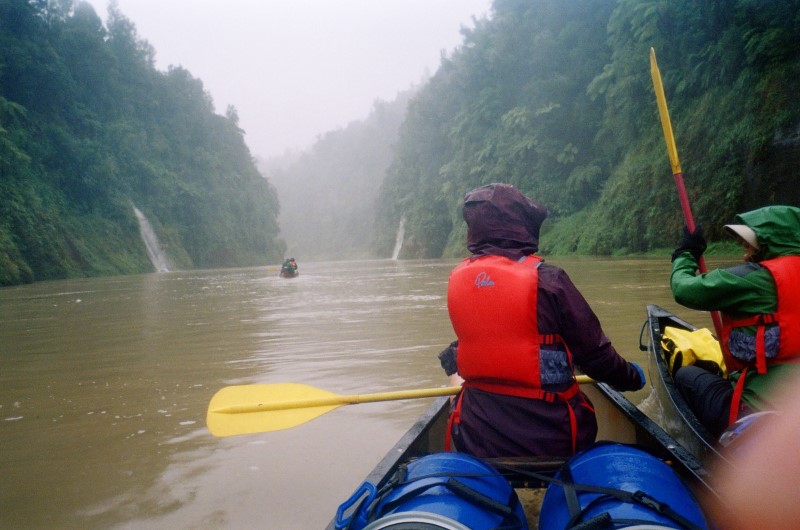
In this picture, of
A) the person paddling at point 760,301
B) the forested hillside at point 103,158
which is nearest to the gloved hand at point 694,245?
the person paddling at point 760,301

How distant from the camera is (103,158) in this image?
1292 inches

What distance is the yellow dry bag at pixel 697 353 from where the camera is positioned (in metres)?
3.22

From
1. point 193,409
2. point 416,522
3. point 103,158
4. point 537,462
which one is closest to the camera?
point 416,522

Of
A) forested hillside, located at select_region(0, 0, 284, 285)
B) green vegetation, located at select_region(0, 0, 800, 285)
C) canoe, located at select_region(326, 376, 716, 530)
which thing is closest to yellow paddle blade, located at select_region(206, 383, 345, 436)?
canoe, located at select_region(326, 376, 716, 530)

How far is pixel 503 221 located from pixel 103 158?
1406 inches

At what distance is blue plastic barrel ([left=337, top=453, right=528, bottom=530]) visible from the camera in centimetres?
135

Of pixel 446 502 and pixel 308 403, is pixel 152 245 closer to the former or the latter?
pixel 308 403

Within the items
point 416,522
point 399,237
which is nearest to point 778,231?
point 416,522

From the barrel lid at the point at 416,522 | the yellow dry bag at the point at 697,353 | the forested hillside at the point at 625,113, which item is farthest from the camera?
the forested hillside at the point at 625,113

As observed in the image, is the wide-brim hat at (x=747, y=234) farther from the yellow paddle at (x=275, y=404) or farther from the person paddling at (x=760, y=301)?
the yellow paddle at (x=275, y=404)

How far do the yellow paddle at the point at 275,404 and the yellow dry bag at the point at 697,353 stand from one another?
0.70 metres

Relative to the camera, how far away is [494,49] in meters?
34.5

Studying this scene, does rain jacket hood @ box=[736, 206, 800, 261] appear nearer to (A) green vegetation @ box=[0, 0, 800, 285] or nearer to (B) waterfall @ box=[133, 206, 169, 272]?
(A) green vegetation @ box=[0, 0, 800, 285]

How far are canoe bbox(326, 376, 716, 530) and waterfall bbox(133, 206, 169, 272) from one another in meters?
37.4
